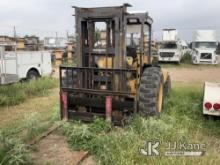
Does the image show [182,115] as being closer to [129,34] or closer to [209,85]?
[209,85]

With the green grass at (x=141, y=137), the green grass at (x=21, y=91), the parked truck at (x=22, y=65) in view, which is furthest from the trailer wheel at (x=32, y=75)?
the green grass at (x=141, y=137)

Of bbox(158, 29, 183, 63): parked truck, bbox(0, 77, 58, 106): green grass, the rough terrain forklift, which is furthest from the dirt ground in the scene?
bbox(158, 29, 183, 63): parked truck

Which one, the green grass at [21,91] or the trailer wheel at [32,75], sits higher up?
the trailer wheel at [32,75]

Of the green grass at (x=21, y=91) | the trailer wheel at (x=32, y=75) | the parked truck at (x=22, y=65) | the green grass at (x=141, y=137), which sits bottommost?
the green grass at (x=141, y=137)

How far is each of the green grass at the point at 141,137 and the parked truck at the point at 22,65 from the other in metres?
6.51

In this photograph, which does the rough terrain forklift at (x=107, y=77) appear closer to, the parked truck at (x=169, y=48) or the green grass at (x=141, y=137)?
the green grass at (x=141, y=137)

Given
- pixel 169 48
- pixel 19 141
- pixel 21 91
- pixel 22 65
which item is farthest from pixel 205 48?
pixel 19 141

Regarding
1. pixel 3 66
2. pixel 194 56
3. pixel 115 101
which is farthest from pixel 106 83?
pixel 194 56

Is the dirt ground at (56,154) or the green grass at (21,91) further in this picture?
the green grass at (21,91)

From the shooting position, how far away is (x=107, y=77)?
5.83 meters

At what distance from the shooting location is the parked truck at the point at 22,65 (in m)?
11.0

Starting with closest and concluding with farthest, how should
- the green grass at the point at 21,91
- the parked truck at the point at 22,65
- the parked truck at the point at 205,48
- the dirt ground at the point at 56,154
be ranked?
the dirt ground at the point at 56,154 < the green grass at the point at 21,91 < the parked truck at the point at 22,65 < the parked truck at the point at 205,48

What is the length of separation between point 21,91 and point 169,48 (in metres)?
16.4

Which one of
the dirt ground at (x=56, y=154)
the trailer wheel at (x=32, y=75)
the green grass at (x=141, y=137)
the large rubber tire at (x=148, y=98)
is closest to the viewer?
the green grass at (x=141, y=137)
